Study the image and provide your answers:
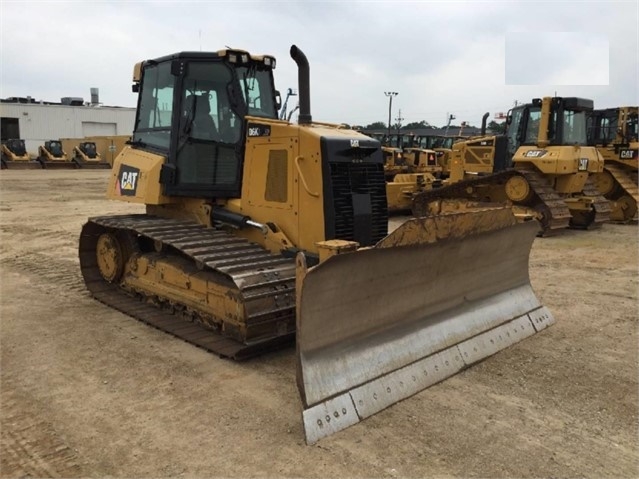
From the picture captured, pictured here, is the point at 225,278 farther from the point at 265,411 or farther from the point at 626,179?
the point at 626,179

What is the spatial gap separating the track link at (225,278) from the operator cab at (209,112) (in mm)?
500

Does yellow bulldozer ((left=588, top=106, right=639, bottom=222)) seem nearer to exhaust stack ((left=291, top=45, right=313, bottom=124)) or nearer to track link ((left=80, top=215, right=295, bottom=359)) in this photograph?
exhaust stack ((left=291, top=45, right=313, bottom=124))

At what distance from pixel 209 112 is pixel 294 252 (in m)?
1.90

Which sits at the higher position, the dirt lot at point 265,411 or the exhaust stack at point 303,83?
the exhaust stack at point 303,83

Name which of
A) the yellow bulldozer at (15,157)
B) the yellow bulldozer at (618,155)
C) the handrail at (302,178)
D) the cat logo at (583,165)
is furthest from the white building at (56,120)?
the handrail at (302,178)

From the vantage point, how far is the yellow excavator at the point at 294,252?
391 centimetres

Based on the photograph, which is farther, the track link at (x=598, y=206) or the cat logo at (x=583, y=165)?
the track link at (x=598, y=206)

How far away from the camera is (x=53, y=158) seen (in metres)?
35.1

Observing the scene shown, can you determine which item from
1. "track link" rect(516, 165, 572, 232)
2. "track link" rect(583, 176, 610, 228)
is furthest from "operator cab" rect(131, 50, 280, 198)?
"track link" rect(583, 176, 610, 228)

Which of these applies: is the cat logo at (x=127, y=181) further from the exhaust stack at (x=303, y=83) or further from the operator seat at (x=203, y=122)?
the exhaust stack at (x=303, y=83)

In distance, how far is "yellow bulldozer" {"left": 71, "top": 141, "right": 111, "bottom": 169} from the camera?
36.2 meters

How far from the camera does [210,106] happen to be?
605cm

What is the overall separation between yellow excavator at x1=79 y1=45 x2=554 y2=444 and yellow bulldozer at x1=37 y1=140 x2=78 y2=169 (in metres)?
31.3

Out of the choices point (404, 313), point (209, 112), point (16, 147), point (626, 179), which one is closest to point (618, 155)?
point (626, 179)
